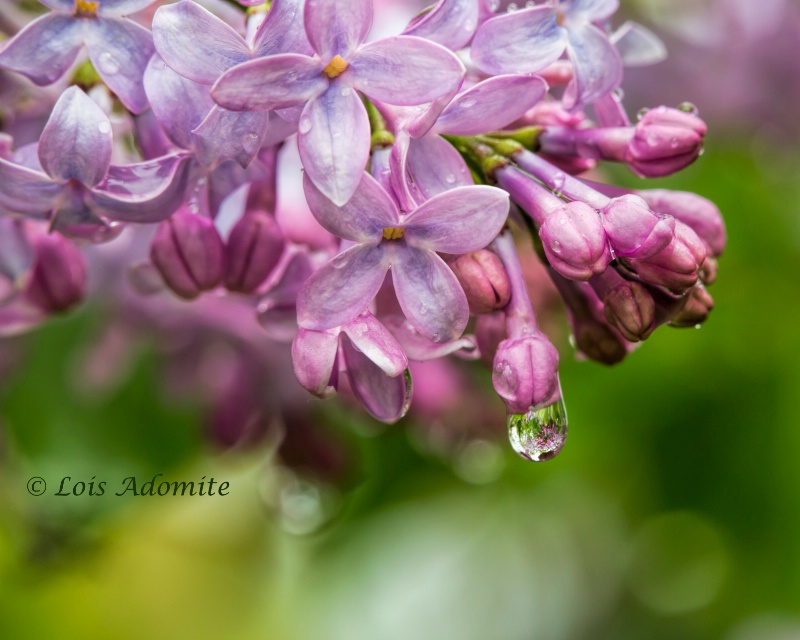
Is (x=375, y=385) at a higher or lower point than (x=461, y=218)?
lower

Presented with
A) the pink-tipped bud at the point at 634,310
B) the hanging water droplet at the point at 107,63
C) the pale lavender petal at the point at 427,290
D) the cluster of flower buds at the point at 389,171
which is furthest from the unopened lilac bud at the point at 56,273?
the pink-tipped bud at the point at 634,310

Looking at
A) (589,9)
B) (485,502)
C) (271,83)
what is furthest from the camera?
(485,502)

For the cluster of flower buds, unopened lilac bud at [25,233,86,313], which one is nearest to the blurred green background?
unopened lilac bud at [25,233,86,313]

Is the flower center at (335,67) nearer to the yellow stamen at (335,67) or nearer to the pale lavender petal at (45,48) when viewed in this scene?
the yellow stamen at (335,67)

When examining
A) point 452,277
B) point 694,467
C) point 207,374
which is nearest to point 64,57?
point 452,277

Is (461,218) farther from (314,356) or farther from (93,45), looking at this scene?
(93,45)

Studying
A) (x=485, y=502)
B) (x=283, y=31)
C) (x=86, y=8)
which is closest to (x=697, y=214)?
(x=283, y=31)
